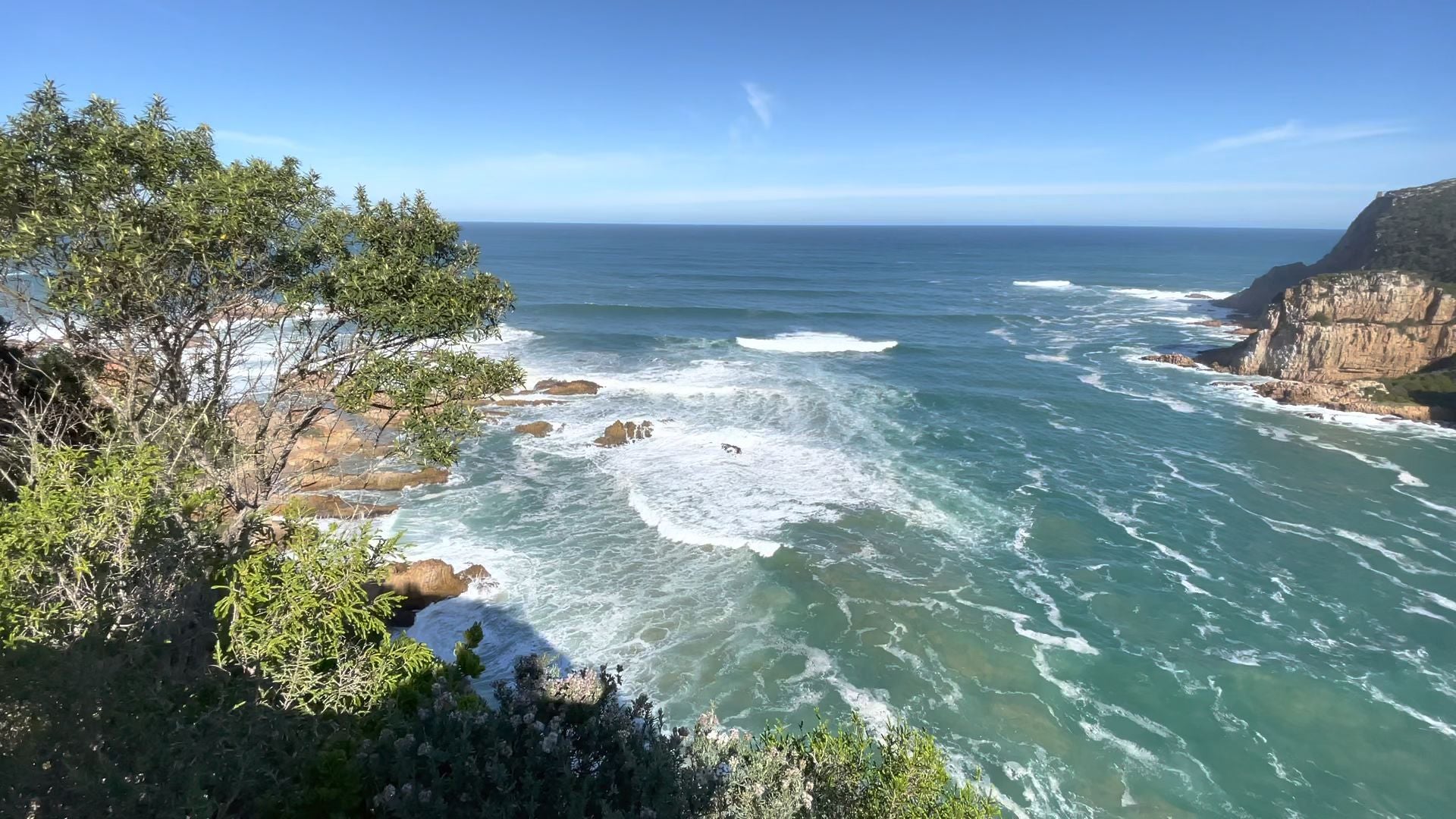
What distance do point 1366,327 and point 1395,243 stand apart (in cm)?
2699

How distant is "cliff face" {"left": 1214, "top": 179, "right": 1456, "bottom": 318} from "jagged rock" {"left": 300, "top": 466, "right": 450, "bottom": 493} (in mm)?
62473

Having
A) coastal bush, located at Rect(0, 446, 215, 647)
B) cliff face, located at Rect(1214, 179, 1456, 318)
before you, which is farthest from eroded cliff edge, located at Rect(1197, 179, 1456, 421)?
coastal bush, located at Rect(0, 446, 215, 647)

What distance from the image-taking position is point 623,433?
32969 mm

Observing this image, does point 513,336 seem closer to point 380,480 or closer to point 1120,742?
point 380,480

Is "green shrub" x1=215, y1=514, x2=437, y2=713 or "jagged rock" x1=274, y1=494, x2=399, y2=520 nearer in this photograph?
"green shrub" x1=215, y1=514, x2=437, y2=713

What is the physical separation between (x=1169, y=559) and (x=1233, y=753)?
884cm

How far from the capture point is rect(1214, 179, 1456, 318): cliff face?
176 feet

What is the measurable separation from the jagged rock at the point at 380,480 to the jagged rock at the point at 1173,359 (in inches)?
1957

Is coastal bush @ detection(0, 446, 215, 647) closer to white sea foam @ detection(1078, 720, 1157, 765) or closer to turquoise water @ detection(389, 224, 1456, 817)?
turquoise water @ detection(389, 224, 1456, 817)

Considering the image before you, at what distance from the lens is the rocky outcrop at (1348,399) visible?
1479 inches

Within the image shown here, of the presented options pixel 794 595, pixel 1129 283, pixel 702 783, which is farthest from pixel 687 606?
pixel 1129 283

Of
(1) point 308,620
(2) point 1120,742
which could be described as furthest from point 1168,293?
(1) point 308,620

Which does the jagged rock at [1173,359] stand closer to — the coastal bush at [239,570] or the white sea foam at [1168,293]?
the white sea foam at [1168,293]

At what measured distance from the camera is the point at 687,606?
20.0 m
